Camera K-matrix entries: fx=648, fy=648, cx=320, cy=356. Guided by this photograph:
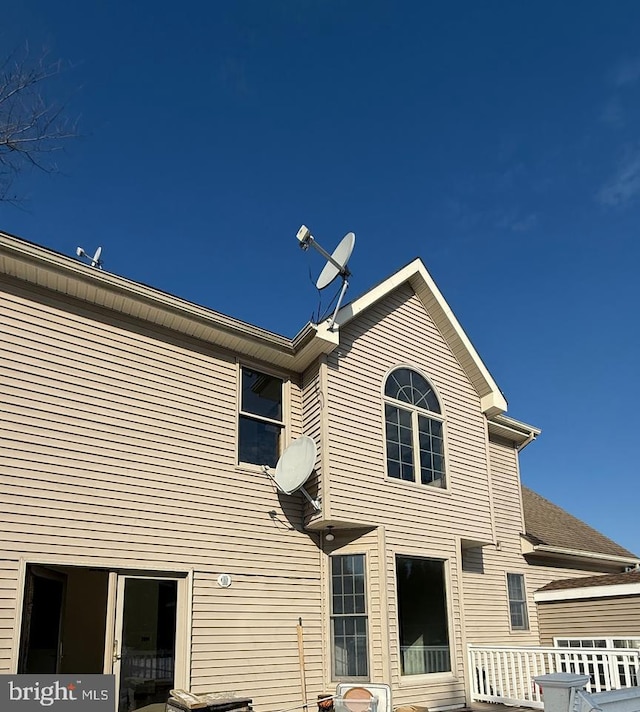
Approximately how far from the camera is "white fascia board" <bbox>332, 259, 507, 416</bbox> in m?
11.3

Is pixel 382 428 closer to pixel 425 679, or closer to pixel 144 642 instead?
pixel 425 679

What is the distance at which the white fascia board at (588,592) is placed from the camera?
11.3 m

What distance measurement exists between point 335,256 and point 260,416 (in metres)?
2.68

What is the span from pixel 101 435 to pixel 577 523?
13.6m

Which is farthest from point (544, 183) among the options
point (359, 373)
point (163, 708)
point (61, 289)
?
point (163, 708)

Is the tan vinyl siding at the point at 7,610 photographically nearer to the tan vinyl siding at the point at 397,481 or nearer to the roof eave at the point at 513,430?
the tan vinyl siding at the point at 397,481

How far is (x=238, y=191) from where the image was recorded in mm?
16578

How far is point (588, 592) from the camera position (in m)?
12.0

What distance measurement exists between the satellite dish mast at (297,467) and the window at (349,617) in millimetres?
1085

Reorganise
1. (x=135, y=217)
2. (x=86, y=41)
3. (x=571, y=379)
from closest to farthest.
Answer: (x=86, y=41) < (x=135, y=217) < (x=571, y=379)

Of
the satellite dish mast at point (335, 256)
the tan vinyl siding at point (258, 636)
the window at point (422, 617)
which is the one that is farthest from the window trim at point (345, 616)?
the satellite dish mast at point (335, 256)

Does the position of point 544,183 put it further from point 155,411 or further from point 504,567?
point 155,411

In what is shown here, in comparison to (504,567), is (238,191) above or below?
above

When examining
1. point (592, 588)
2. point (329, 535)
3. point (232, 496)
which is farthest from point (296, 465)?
point (592, 588)
